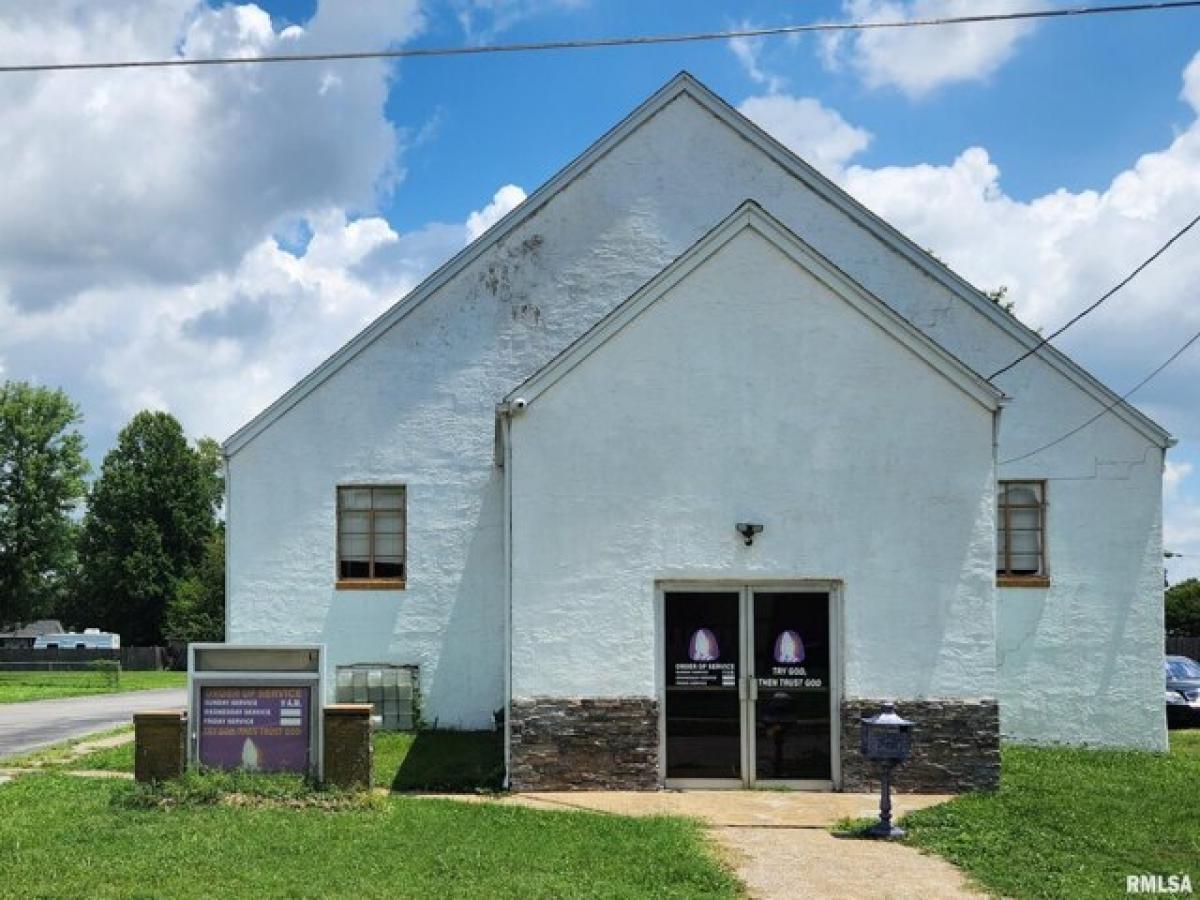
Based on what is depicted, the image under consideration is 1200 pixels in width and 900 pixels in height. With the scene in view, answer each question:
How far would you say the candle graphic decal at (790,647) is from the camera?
42.5ft

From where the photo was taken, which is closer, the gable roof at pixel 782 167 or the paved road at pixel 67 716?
the gable roof at pixel 782 167

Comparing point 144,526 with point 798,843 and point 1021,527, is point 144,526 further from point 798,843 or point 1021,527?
point 798,843

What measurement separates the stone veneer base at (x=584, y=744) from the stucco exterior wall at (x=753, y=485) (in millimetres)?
183

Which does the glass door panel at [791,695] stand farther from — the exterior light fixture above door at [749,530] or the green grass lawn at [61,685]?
the green grass lawn at [61,685]

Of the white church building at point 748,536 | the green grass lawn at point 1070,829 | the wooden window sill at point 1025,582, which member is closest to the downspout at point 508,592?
the white church building at point 748,536

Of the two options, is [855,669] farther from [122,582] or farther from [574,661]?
[122,582]

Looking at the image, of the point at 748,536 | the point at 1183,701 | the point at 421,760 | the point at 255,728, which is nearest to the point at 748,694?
the point at 748,536

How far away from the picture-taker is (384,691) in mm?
17766

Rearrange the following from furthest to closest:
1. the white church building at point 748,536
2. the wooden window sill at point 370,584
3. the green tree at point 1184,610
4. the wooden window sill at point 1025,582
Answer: the green tree at point 1184,610 → the wooden window sill at point 370,584 → the wooden window sill at point 1025,582 → the white church building at point 748,536

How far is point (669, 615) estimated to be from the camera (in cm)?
1302

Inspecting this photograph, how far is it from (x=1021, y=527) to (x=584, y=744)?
27.5ft

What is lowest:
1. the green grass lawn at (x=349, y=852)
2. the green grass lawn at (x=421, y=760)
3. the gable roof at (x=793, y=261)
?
the green grass lawn at (x=421, y=760)

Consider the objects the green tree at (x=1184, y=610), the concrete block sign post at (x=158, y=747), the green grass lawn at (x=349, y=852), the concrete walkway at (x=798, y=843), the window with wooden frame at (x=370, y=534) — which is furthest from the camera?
the green tree at (x=1184, y=610)

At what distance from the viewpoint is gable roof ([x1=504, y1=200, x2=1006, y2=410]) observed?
42.9ft
